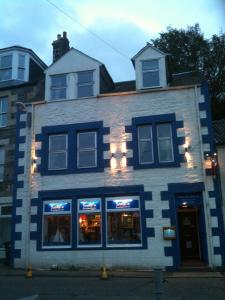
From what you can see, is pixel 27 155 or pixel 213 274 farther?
pixel 27 155

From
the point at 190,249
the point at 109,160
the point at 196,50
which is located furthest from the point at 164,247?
the point at 196,50

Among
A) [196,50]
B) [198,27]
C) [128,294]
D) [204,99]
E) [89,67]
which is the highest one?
[198,27]

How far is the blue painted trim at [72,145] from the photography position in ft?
63.5

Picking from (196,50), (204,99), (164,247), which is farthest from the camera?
(196,50)

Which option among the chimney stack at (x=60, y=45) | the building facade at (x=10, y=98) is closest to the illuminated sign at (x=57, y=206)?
the building facade at (x=10, y=98)

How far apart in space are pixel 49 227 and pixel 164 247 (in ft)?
18.5

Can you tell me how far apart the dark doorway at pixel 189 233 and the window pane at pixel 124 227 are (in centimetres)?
219

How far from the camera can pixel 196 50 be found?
32.1 m

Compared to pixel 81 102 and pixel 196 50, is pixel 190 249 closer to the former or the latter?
pixel 81 102

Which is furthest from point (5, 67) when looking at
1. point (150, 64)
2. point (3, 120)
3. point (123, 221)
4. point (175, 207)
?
point (175, 207)

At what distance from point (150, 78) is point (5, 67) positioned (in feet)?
30.8

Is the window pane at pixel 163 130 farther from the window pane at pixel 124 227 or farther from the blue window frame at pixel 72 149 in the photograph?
the window pane at pixel 124 227

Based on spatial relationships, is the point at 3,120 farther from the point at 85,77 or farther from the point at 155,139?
the point at 155,139

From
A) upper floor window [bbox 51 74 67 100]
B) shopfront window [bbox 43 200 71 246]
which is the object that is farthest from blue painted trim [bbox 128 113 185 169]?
upper floor window [bbox 51 74 67 100]
